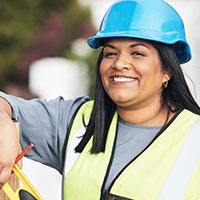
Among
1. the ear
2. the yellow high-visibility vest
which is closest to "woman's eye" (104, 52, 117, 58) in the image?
the ear

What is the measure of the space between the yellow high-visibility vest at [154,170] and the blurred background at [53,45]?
12.8ft

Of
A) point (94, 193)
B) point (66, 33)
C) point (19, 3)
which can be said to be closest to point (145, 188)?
point (94, 193)

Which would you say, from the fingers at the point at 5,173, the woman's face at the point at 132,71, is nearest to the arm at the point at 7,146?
the fingers at the point at 5,173

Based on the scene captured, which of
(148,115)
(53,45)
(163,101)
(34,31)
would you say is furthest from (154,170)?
(53,45)

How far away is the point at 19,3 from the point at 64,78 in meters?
4.19

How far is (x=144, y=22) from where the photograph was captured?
5.87ft

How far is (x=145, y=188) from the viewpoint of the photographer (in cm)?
163

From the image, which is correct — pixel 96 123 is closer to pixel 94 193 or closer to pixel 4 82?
pixel 94 193

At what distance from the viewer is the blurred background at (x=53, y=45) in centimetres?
736

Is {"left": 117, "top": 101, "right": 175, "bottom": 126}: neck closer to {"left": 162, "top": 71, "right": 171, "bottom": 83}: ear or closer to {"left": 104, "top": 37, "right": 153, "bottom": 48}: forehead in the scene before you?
{"left": 162, "top": 71, "right": 171, "bottom": 83}: ear

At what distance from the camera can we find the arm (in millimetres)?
1484

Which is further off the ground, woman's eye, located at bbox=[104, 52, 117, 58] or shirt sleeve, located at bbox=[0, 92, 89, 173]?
woman's eye, located at bbox=[104, 52, 117, 58]

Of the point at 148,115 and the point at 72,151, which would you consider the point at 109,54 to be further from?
the point at 72,151

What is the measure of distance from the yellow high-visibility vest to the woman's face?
196 millimetres
